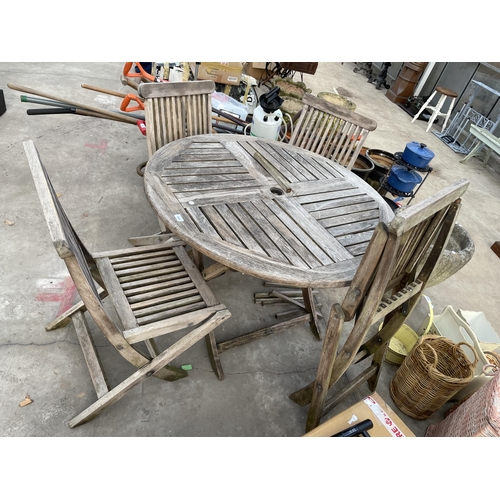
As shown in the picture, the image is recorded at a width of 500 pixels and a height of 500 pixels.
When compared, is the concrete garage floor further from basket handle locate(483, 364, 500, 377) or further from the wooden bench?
the wooden bench

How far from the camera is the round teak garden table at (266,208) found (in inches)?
69.0

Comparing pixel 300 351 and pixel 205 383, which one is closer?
pixel 205 383

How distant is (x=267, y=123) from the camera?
3650 mm

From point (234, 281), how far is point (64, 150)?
274 cm

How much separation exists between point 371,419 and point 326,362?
15.3 inches

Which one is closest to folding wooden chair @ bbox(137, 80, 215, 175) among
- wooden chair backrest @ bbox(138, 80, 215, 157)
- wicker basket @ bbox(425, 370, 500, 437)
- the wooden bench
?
wooden chair backrest @ bbox(138, 80, 215, 157)

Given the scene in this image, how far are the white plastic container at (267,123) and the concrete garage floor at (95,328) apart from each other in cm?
149

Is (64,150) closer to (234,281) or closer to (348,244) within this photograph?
(234,281)

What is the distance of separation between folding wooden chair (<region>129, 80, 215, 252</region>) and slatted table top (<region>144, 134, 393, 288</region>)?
23cm

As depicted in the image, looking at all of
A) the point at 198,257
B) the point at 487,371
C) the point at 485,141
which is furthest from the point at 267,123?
the point at 485,141

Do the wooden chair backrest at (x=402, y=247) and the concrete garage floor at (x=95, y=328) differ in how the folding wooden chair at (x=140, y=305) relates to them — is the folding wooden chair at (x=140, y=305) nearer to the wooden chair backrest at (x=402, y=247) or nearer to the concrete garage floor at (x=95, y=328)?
the concrete garage floor at (x=95, y=328)

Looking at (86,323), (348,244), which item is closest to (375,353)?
(348,244)

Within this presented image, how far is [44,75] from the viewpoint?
5.48 metres

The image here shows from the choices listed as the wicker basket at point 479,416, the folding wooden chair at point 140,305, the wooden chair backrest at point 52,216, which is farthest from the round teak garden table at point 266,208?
the wicker basket at point 479,416
